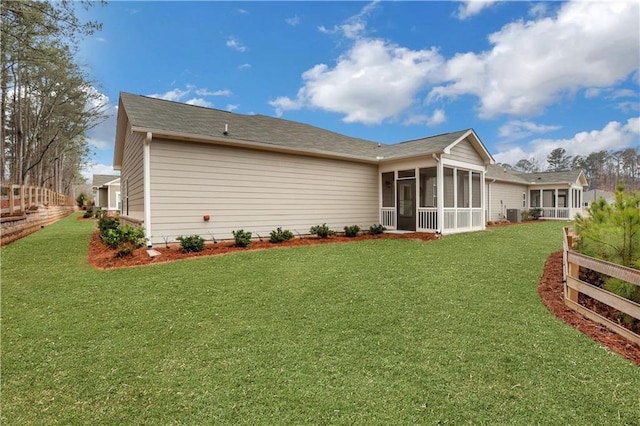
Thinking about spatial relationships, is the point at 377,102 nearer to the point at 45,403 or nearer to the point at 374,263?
the point at 374,263

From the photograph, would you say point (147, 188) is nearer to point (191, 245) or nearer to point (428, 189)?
point (191, 245)

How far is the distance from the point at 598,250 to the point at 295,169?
8121 millimetres

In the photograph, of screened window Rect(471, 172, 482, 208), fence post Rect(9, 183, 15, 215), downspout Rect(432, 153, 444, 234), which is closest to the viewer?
fence post Rect(9, 183, 15, 215)

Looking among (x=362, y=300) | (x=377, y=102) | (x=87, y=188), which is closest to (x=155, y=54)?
(x=377, y=102)

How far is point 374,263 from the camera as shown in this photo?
6.75 metres

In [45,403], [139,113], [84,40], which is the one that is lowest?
[45,403]

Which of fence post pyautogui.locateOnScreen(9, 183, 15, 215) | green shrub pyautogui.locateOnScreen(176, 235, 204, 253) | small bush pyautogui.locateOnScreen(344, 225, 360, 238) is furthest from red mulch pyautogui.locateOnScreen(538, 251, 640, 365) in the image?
fence post pyautogui.locateOnScreen(9, 183, 15, 215)

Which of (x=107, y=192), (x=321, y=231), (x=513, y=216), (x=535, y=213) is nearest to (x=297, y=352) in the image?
(x=321, y=231)

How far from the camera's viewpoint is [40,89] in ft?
73.3

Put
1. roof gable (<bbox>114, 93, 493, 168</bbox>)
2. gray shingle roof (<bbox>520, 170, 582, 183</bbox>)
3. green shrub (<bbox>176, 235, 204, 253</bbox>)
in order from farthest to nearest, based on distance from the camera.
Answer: gray shingle roof (<bbox>520, 170, 582, 183</bbox>) < roof gable (<bbox>114, 93, 493, 168</bbox>) < green shrub (<bbox>176, 235, 204, 253</bbox>)

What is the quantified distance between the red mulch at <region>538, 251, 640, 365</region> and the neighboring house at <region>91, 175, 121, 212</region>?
29818 mm

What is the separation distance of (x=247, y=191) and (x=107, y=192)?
3001 cm

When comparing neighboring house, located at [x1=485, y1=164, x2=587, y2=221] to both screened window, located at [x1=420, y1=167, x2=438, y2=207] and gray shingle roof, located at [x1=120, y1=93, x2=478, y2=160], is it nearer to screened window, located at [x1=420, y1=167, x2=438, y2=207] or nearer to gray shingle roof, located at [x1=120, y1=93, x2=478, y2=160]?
screened window, located at [x1=420, y1=167, x2=438, y2=207]

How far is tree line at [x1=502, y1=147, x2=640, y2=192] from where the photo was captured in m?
46.6
